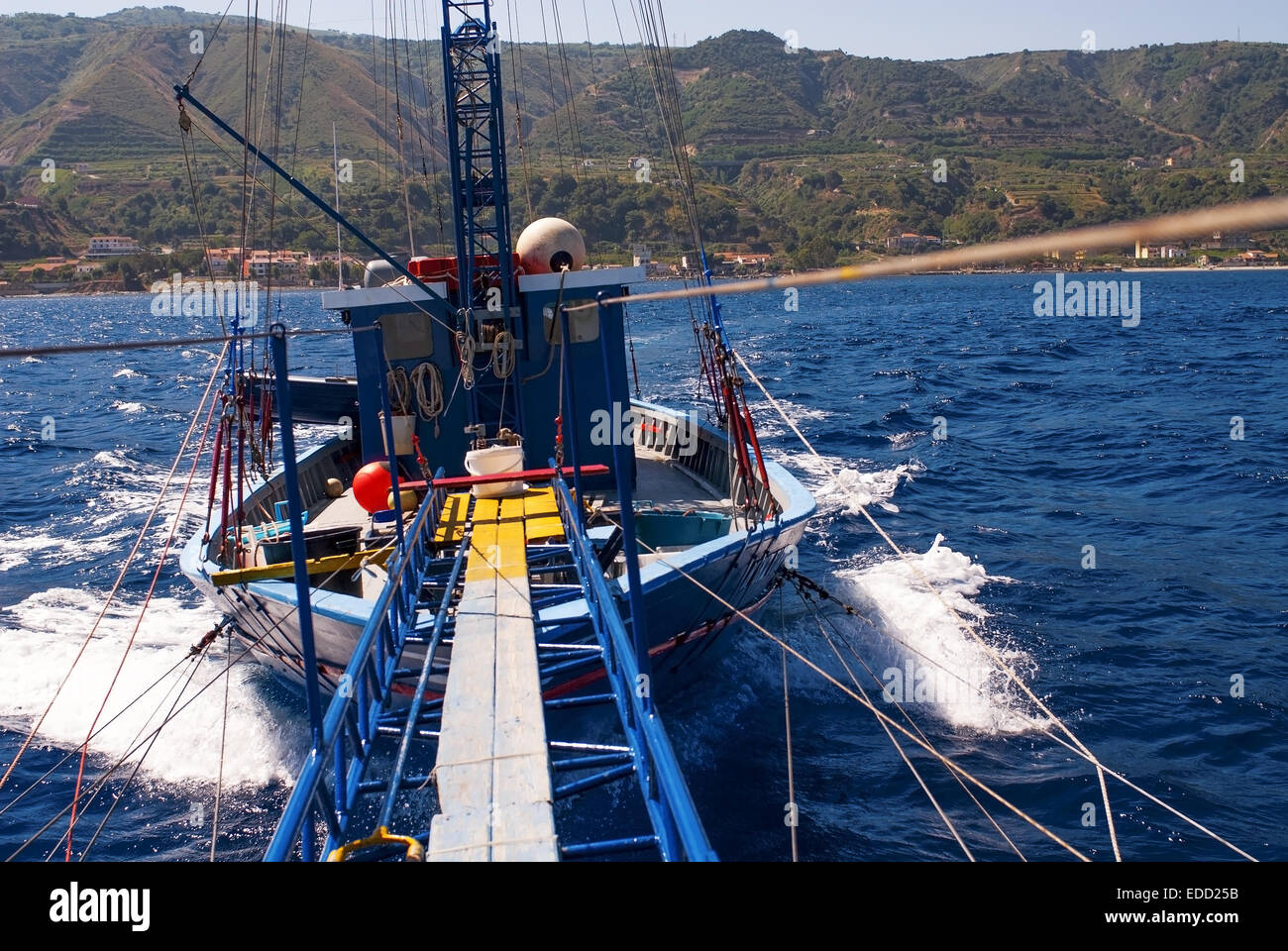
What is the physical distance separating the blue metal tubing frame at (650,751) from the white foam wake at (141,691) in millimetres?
5515

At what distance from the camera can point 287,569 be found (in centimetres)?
1096

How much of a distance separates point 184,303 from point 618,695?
15426cm

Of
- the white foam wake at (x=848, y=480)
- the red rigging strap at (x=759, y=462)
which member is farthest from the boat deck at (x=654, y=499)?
the white foam wake at (x=848, y=480)

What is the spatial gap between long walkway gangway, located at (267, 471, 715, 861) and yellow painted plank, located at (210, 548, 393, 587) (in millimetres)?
615

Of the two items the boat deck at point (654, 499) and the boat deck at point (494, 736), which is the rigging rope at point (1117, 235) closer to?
the boat deck at point (494, 736)

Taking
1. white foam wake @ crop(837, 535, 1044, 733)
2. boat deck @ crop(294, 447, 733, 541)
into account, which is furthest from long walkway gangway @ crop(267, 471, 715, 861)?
white foam wake @ crop(837, 535, 1044, 733)

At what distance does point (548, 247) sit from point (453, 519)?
19.9ft

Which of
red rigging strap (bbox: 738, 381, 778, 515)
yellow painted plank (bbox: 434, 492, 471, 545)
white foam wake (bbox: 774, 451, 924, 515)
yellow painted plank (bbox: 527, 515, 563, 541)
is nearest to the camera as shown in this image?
yellow painted plank (bbox: 527, 515, 563, 541)

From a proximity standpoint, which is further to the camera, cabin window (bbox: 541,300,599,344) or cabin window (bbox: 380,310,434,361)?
cabin window (bbox: 541,300,599,344)

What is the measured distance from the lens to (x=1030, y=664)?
43.2 ft

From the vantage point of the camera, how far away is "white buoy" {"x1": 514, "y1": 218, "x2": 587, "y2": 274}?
16328 millimetres

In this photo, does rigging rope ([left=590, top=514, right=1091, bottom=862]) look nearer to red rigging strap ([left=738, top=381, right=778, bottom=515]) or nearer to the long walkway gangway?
the long walkway gangway

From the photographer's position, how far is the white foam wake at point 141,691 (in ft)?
39.7
